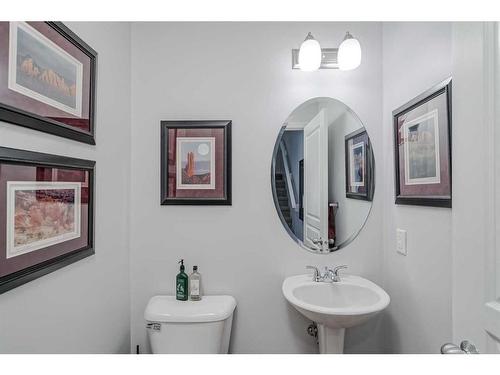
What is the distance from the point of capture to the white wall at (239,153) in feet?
4.94

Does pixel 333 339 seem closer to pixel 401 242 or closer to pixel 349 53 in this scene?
pixel 401 242

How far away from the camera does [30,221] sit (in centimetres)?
84

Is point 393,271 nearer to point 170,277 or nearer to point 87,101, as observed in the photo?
point 170,277

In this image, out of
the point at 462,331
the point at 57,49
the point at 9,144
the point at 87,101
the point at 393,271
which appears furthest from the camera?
the point at 393,271

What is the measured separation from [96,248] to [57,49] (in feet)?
2.36

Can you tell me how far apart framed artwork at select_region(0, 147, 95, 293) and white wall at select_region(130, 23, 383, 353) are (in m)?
0.43

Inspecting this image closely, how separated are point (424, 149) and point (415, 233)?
34 centimetres

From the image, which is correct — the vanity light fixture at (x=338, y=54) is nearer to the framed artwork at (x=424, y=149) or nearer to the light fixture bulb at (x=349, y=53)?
the light fixture bulb at (x=349, y=53)

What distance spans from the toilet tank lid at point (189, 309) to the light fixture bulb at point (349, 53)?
121 cm

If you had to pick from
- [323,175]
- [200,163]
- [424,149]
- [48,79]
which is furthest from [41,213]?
[424,149]

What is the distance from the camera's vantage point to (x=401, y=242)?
4.36ft

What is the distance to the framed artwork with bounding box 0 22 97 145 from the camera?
0.77 m

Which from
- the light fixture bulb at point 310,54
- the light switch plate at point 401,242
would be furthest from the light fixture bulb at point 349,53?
the light switch plate at point 401,242
